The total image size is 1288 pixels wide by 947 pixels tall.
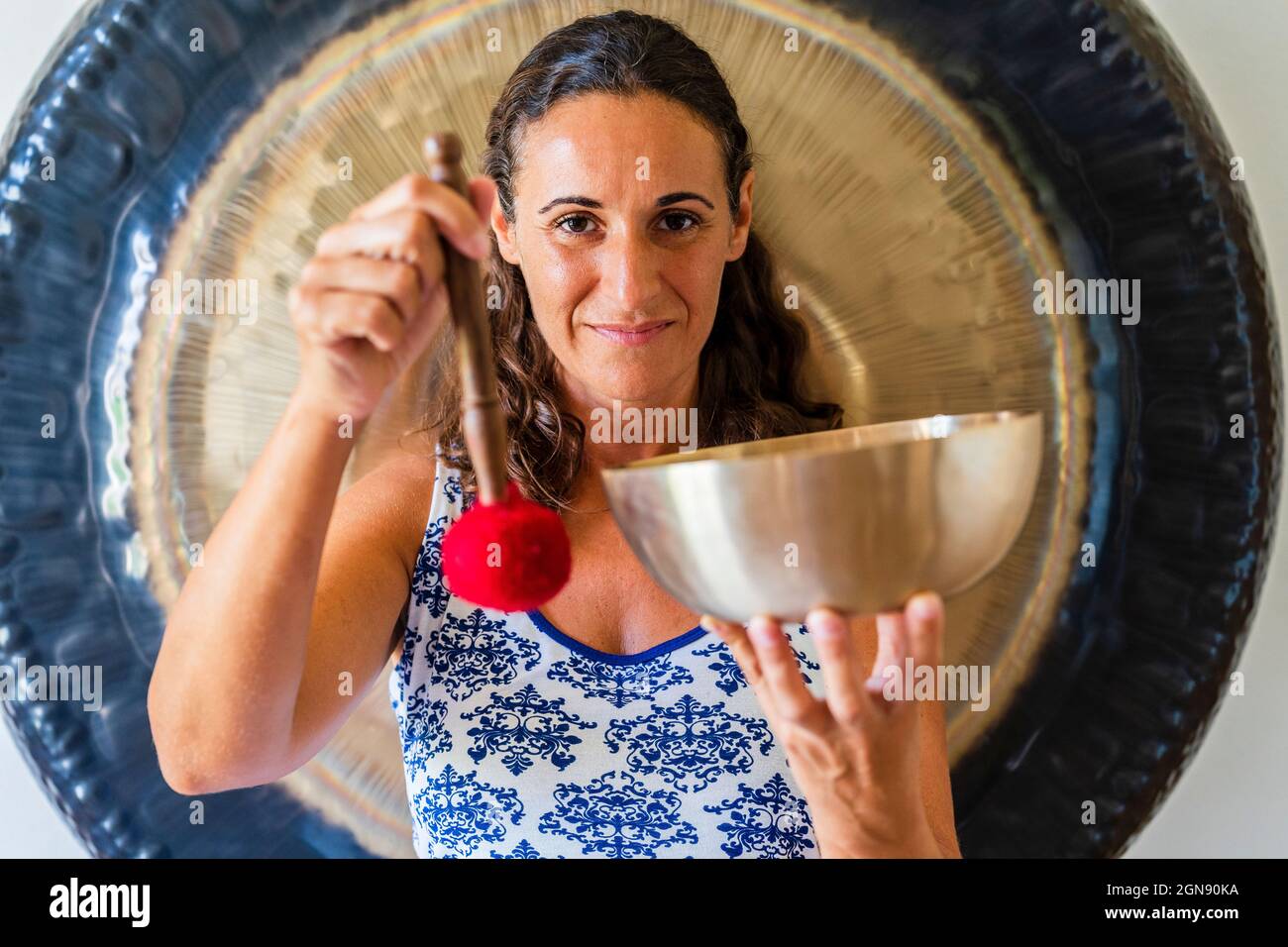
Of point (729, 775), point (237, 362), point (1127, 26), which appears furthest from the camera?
point (237, 362)

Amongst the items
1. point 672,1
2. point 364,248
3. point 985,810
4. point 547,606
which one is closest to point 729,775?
point 547,606

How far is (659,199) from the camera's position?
857mm

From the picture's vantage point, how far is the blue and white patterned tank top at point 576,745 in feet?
2.91

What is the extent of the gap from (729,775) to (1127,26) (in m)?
0.73

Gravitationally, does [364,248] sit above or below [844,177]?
below

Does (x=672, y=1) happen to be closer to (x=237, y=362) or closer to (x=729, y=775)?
(x=237, y=362)

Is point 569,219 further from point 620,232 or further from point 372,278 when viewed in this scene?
point 372,278

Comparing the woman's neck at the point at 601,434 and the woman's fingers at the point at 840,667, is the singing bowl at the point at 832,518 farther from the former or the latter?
the woman's neck at the point at 601,434

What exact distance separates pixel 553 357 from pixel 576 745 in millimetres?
333

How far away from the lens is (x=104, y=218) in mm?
1062

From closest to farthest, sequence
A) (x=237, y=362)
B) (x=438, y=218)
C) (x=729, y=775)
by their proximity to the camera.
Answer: (x=438, y=218) < (x=729, y=775) < (x=237, y=362)

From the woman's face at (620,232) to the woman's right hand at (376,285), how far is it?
0.91 feet

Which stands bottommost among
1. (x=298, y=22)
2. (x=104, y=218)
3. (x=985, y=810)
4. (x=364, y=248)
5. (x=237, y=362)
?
(x=985, y=810)

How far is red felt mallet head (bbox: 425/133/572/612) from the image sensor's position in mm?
544
